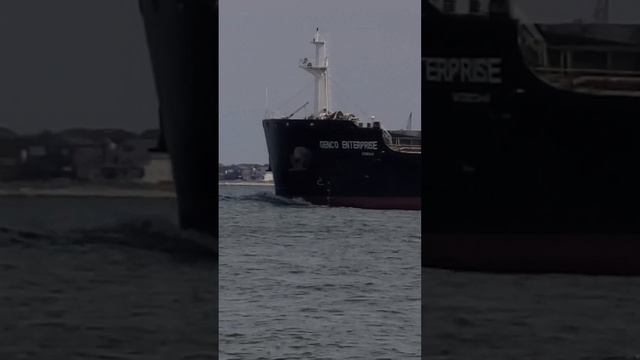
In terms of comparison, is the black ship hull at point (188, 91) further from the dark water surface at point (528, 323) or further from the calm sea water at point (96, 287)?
the dark water surface at point (528, 323)

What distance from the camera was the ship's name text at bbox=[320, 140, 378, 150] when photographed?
4481cm

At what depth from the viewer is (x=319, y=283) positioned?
27016 mm

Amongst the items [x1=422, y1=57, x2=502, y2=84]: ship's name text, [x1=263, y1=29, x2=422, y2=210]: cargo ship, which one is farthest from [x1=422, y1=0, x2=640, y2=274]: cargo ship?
[x1=263, y1=29, x2=422, y2=210]: cargo ship

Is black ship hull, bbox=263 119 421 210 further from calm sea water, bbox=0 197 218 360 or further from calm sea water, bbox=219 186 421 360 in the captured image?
calm sea water, bbox=0 197 218 360

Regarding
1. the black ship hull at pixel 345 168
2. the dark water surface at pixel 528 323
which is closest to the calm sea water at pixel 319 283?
the black ship hull at pixel 345 168

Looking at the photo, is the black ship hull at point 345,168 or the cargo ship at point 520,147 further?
the black ship hull at point 345,168

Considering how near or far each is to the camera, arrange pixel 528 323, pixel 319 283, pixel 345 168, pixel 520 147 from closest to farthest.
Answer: pixel 528 323 < pixel 520 147 < pixel 319 283 < pixel 345 168

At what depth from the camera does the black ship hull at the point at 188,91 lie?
10.6 meters

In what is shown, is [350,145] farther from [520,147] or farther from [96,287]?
[96,287]

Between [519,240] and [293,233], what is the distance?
2589 centimetres

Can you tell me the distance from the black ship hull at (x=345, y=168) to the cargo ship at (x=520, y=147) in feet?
94.9

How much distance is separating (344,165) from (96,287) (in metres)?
34.0

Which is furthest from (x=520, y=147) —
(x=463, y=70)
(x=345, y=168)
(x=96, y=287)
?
(x=345, y=168)

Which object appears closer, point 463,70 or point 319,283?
point 463,70
